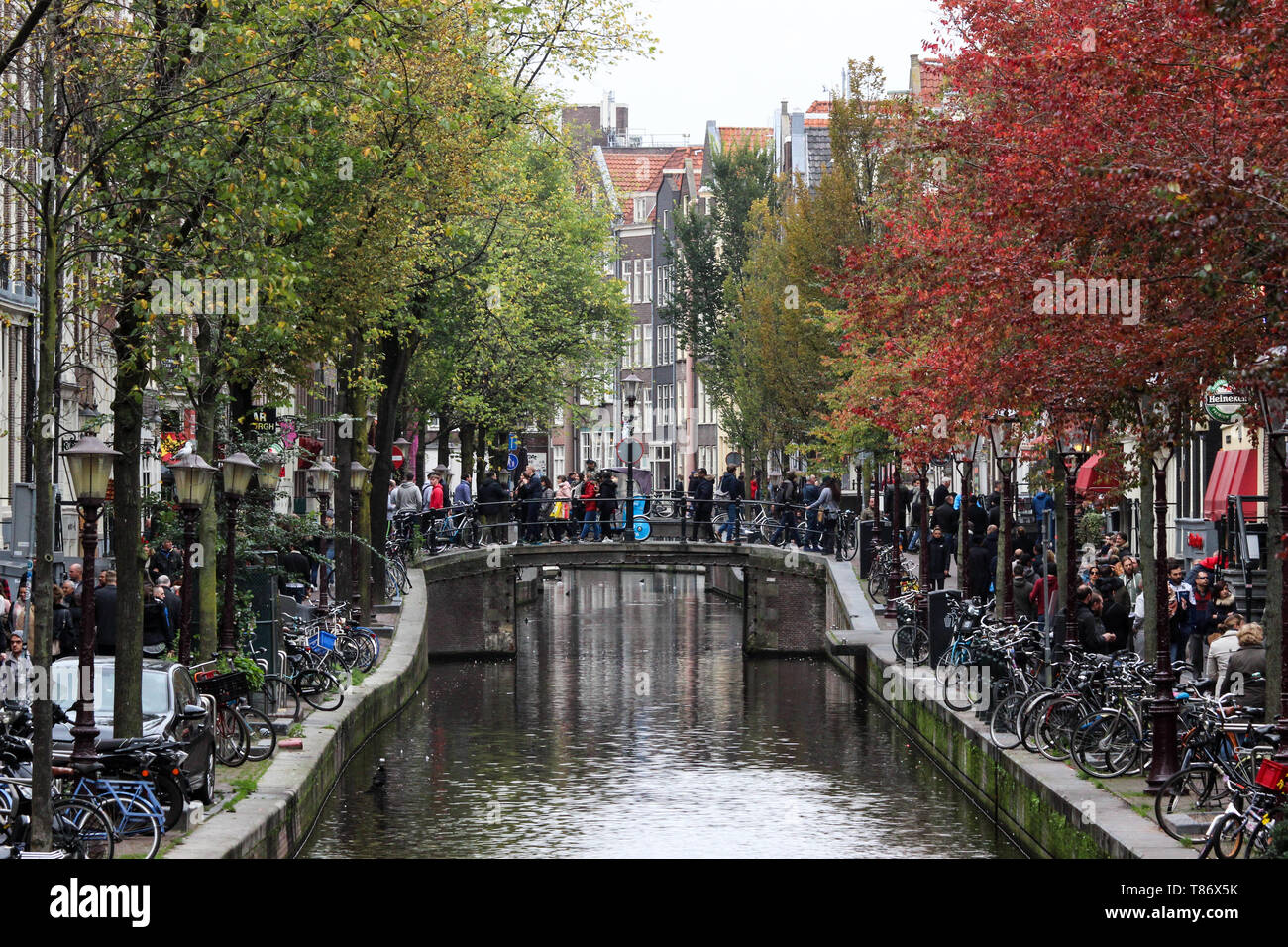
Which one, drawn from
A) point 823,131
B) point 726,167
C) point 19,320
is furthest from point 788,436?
point 823,131

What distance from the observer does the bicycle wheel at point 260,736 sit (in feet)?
71.1

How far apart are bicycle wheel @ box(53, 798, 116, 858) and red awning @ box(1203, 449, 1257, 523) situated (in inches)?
863

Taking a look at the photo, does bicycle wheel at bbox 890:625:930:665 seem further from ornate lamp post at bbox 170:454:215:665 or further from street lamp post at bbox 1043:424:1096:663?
ornate lamp post at bbox 170:454:215:665

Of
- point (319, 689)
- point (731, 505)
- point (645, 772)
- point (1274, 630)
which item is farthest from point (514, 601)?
point (1274, 630)

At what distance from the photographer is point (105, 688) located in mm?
18672

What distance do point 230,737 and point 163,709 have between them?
98.7 inches

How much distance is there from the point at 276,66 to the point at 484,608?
92.5 ft

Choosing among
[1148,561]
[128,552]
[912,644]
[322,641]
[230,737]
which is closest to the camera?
[128,552]

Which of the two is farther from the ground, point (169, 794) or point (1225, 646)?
point (1225, 646)

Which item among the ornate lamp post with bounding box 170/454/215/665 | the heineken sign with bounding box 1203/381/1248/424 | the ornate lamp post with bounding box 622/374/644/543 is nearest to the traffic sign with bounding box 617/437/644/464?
the ornate lamp post with bounding box 622/374/644/543

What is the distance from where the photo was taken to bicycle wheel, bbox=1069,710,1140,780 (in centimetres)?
1945

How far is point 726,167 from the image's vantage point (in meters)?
72.8

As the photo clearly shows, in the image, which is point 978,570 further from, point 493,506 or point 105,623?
point 105,623
